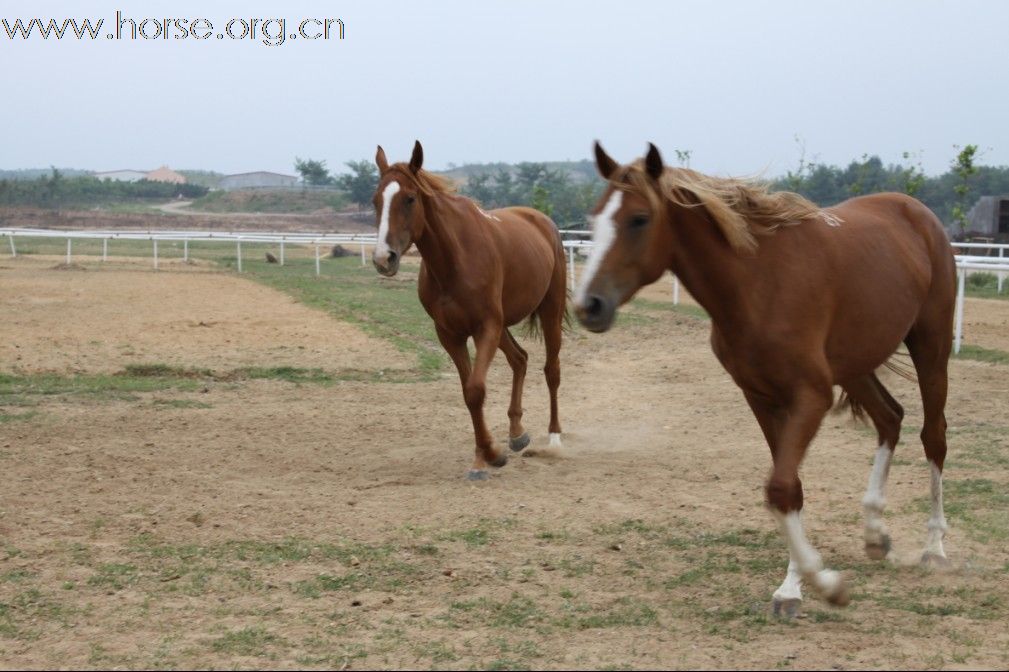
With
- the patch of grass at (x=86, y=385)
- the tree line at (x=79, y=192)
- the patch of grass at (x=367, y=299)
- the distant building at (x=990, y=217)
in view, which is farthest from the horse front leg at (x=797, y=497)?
the tree line at (x=79, y=192)

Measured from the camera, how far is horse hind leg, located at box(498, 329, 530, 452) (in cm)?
902

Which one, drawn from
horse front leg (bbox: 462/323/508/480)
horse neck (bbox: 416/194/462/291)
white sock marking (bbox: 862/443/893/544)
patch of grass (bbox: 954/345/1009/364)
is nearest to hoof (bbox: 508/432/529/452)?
horse front leg (bbox: 462/323/508/480)

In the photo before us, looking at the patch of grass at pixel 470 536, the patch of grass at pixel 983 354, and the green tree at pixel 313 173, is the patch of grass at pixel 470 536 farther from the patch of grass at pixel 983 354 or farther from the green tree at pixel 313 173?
the green tree at pixel 313 173

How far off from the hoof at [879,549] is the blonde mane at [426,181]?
4.12m

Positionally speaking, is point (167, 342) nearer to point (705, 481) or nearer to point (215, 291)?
point (215, 291)

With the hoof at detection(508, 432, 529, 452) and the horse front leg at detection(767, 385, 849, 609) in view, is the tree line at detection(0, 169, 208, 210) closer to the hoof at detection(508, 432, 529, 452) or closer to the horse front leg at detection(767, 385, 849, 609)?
the hoof at detection(508, 432, 529, 452)

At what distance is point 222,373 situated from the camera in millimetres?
12438

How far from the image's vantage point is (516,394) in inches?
362

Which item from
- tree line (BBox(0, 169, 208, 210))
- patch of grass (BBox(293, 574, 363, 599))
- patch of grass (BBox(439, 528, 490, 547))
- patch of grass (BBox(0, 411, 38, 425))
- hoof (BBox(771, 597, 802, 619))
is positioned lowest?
patch of grass (BBox(0, 411, 38, 425))

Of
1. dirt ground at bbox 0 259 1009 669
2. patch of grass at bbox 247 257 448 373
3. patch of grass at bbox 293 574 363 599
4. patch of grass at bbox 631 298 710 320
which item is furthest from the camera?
patch of grass at bbox 631 298 710 320

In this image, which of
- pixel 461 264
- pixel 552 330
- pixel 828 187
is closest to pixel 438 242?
pixel 461 264

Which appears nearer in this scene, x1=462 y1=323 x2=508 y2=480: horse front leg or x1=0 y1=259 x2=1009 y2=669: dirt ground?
x1=0 y1=259 x2=1009 y2=669: dirt ground

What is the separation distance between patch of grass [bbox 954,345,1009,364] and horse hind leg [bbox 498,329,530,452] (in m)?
6.24

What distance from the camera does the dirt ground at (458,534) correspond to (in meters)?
4.47
